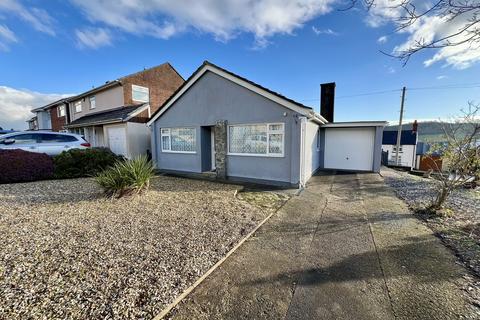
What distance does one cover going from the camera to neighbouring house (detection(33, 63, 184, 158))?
14.0 m

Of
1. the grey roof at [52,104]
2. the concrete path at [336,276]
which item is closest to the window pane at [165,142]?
the concrete path at [336,276]

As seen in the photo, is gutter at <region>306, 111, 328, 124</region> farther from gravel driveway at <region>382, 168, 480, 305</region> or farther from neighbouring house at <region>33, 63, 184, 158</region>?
neighbouring house at <region>33, 63, 184, 158</region>

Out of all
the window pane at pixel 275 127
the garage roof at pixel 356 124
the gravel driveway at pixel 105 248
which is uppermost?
the garage roof at pixel 356 124

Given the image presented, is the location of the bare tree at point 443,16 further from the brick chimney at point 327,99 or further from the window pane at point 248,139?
the brick chimney at point 327,99

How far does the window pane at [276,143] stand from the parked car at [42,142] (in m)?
10.0

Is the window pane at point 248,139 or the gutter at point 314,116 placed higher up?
the gutter at point 314,116

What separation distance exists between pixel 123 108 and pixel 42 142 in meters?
6.46

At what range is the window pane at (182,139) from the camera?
34.8 ft

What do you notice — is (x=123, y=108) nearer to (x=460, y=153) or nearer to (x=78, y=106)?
(x=78, y=106)

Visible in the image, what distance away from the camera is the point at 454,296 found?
2510 millimetres

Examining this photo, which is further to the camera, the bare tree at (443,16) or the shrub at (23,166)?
the shrub at (23,166)

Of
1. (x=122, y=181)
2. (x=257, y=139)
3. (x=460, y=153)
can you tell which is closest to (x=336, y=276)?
(x=460, y=153)

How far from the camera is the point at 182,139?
1094cm

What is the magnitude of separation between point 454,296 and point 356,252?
1194 millimetres
